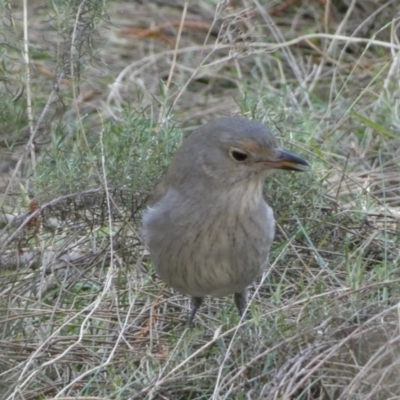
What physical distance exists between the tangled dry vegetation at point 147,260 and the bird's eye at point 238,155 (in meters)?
0.68

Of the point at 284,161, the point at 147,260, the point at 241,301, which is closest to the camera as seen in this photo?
the point at 284,161

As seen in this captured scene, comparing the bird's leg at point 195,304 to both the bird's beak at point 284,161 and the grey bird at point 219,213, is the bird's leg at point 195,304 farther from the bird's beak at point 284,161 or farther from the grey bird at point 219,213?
the bird's beak at point 284,161

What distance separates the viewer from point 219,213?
16.8 ft

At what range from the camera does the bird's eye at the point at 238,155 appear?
513 centimetres

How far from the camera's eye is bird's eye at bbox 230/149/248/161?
513 centimetres

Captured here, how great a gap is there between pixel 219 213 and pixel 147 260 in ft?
4.12

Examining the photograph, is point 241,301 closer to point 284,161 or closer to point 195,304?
point 195,304

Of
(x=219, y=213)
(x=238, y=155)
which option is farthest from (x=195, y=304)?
(x=238, y=155)

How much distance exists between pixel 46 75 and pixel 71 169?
3.03 meters

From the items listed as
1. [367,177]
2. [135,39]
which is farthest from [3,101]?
[135,39]

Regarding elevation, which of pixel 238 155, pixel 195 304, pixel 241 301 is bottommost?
pixel 195 304

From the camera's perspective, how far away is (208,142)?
5285 mm

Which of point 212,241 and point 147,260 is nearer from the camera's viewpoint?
point 212,241

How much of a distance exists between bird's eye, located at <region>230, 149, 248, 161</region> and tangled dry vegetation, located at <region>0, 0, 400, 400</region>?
0.68 metres
